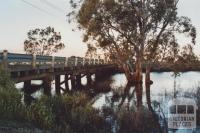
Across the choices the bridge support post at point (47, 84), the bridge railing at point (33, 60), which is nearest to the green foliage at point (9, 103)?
the bridge railing at point (33, 60)

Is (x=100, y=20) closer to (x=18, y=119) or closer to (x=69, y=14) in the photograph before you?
(x=69, y=14)

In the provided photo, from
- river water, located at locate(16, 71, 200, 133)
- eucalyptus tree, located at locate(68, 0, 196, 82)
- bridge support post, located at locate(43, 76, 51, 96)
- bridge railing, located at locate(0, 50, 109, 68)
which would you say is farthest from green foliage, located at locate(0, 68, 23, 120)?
eucalyptus tree, located at locate(68, 0, 196, 82)

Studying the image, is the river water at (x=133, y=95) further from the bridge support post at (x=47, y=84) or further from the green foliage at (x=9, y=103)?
the green foliage at (x=9, y=103)

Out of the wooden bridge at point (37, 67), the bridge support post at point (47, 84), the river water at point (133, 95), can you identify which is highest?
the wooden bridge at point (37, 67)

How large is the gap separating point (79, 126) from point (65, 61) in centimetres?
1986

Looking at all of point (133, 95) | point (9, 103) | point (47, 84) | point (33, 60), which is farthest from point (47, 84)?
point (9, 103)

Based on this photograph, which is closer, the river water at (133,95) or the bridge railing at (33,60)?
the bridge railing at (33,60)

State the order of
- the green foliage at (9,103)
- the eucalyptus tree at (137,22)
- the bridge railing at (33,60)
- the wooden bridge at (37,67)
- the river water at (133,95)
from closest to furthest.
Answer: the green foliage at (9,103) < the bridge railing at (33,60) < the wooden bridge at (37,67) < the river water at (133,95) < the eucalyptus tree at (137,22)

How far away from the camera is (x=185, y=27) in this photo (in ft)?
144

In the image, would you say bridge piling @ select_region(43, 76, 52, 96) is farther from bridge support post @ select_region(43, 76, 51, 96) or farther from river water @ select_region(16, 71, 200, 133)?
river water @ select_region(16, 71, 200, 133)

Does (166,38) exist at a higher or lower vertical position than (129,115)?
higher

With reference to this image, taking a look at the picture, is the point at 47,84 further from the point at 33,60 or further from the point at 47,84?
the point at 33,60

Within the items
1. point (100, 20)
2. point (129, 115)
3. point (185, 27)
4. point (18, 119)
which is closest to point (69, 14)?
point (100, 20)

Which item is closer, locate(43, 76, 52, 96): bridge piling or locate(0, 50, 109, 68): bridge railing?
locate(0, 50, 109, 68): bridge railing
